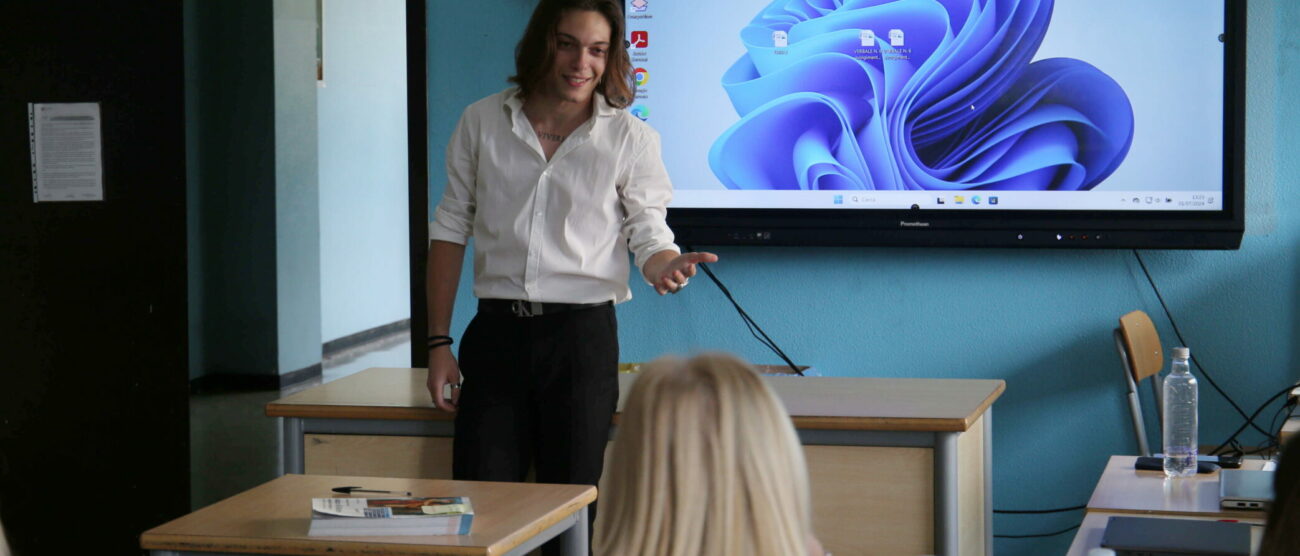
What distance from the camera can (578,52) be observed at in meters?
2.54

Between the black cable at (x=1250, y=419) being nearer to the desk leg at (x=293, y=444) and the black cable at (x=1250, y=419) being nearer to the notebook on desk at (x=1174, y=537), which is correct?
the notebook on desk at (x=1174, y=537)

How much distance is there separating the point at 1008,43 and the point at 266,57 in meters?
2.59

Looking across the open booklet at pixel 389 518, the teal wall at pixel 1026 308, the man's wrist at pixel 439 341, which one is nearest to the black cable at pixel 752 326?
the teal wall at pixel 1026 308

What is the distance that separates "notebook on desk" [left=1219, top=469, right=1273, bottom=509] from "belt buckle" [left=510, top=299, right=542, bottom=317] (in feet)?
4.06

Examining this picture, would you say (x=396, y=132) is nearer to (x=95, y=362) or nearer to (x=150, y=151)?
(x=150, y=151)

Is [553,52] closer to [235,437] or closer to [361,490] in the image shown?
[361,490]

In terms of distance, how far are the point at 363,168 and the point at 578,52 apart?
2.63 meters

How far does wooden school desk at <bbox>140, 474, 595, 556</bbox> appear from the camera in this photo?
1815 millimetres

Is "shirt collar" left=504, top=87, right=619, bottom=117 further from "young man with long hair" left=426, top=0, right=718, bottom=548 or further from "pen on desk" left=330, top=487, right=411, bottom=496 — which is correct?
"pen on desk" left=330, top=487, right=411, bottom=496

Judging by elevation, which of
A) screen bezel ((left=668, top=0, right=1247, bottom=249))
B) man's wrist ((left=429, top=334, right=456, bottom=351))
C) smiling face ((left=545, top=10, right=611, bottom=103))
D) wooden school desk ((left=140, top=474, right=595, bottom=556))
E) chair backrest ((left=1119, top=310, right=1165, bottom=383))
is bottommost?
wooden school desk ((left=140, top=474, right=595, bottom=556))

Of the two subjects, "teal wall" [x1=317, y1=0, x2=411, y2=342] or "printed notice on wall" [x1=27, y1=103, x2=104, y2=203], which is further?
"teal wall" [x1=317, y1=0, x2=411, y2=342]

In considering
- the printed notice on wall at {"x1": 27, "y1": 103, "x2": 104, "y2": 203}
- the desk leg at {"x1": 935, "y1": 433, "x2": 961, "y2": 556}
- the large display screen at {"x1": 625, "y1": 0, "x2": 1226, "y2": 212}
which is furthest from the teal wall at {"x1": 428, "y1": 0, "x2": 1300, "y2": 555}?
the desk leg at {"x1": 935, "y1": 433, "x2": 961, "y2": 556}

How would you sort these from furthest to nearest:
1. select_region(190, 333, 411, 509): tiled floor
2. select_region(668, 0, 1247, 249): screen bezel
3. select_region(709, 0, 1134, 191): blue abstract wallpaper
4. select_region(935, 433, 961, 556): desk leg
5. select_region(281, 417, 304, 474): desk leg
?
select_region(190, 333, 411, 509): tiled floor, select_region(709, 0, 1134, 191): blue abstract wallpaper, select_region(668, 0, 1247, 249): screen bezel, select_region(281, 417, 304, 474): desk leg, select_region(935, 433, 961, 556): desk leg

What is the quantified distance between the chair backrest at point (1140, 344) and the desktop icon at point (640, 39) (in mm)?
1540
